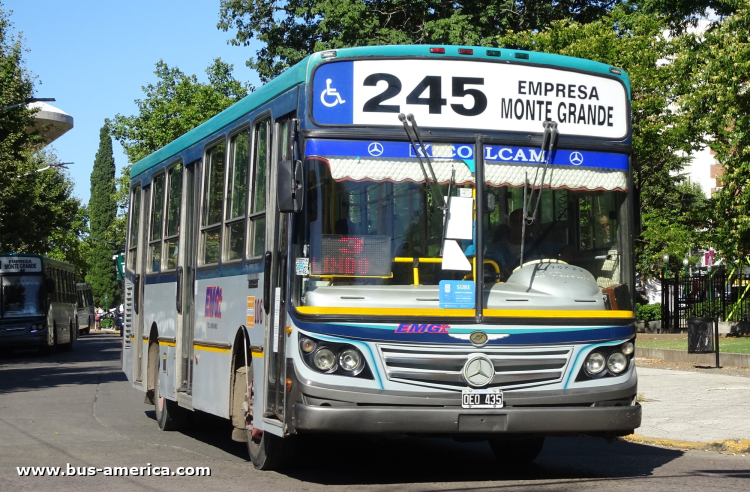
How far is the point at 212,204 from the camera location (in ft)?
36.1

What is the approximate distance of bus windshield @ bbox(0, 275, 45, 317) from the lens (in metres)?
35.9

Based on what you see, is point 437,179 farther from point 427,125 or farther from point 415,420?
point 415,420

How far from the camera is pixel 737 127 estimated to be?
28719 millimetres

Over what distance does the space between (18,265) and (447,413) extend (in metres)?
30.7

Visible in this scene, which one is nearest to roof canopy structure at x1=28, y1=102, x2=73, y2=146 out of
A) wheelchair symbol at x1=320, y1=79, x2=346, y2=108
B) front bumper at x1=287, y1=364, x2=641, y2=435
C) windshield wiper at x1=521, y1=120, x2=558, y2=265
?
wheelchair symbol at x1=320, y1=79, x2=346, y2=108

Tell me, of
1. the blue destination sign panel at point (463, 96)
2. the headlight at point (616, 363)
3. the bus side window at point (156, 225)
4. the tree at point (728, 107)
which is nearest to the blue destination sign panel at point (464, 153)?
the blue destination sign panel at point (463, 96)

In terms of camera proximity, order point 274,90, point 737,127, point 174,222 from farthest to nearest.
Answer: point 737,127, point 174,222, point 274,90

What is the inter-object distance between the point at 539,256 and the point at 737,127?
21.9m

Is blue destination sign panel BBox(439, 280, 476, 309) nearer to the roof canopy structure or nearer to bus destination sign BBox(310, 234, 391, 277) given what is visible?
bus destination sign BBox(310, 234, 391, 277)

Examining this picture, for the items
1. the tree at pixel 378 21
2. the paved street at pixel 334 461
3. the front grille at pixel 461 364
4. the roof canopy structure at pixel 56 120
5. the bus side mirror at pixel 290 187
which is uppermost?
the roof canopy structure at pixel 56 120

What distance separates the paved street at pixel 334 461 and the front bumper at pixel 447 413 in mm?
512

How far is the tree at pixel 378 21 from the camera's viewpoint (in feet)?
124

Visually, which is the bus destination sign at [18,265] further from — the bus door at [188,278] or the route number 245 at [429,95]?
the route number 245 at [429,95]

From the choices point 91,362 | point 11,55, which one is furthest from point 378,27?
point 91,362
